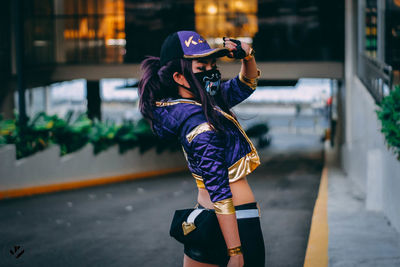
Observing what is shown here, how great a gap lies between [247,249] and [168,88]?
882 millimetres

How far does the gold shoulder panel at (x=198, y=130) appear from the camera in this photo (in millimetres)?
2619

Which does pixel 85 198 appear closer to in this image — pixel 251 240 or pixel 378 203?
pixel 378 203

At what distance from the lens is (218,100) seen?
3.07 m

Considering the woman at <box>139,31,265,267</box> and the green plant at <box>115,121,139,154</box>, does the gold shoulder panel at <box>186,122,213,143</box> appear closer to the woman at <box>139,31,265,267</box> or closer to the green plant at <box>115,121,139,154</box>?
the woman at <box>139,31,265,267</box>

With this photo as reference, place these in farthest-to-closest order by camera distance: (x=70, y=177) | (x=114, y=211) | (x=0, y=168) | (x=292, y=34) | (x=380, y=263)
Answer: (x=292, y=34) < (x=70, y=177) < (x=0, y=168) < (x=114, y=211) < (x=380, y=263)

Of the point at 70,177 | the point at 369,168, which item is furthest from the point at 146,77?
the point at 70,177

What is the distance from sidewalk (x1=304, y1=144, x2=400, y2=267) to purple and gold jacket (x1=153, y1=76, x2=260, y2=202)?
2830 millimetres

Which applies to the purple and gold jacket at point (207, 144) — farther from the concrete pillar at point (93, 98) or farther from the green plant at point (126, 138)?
the concrete pillar at point (93, 98)

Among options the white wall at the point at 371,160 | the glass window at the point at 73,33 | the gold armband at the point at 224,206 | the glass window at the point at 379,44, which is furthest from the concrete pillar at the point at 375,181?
the glass window at the point at 73,33

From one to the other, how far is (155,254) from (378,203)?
11.3ft

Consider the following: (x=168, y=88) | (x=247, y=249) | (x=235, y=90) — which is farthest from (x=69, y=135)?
(x=247, y=249)

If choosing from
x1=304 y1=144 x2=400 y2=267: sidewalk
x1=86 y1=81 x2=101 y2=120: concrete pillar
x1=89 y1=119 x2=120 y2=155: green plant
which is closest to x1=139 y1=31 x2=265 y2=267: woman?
x1=304 y1=144 x2=400 y2=267: sidewalk

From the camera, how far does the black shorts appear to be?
276 centimetres

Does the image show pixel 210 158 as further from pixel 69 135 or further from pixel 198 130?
pixel 69 135
